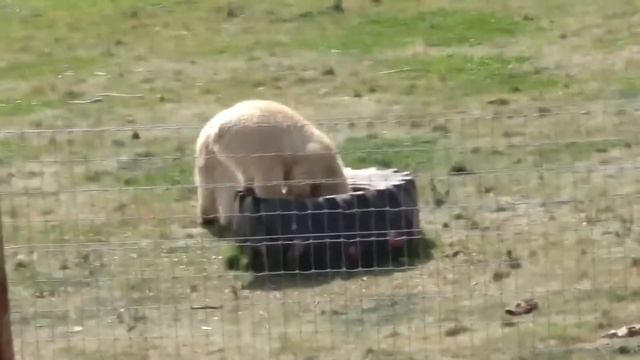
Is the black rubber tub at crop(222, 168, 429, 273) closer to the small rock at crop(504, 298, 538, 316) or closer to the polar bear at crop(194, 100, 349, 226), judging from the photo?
the polar bear at crop(194, 100, 349, 226)

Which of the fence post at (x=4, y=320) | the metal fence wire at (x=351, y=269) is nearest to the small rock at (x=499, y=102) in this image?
the metal fence wire at (x=351, y=269)

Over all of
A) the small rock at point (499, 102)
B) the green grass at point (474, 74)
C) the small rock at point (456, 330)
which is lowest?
the small rock at point (499, 102)

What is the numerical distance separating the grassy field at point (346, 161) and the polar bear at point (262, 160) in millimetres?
248

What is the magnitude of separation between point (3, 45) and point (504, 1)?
5885 millimetres

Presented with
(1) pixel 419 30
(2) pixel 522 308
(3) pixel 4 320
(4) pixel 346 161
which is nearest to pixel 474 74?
(1) pixel 419 30

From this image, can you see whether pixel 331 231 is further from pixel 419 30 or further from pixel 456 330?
pixel 419 30

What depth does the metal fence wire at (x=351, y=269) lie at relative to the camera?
298 inches

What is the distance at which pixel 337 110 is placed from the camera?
13664mm

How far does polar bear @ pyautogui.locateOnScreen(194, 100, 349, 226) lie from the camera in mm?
9430

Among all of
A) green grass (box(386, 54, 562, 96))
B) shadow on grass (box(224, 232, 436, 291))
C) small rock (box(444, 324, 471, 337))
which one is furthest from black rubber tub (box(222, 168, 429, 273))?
green grass (box(386, 54, 562, 96))

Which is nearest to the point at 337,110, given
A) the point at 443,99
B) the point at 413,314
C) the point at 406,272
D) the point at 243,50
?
the point at 443,99

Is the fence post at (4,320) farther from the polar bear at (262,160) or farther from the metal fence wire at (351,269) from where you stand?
the polar bear at (262,160)

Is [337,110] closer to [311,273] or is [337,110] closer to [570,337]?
[311,273]

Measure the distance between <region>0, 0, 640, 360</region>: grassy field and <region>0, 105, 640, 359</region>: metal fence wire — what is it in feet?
0.06
